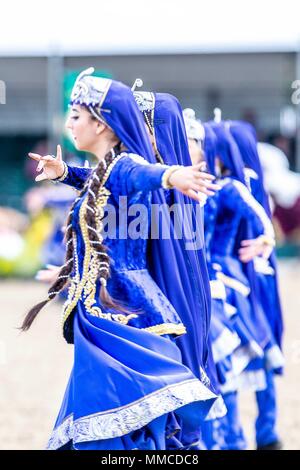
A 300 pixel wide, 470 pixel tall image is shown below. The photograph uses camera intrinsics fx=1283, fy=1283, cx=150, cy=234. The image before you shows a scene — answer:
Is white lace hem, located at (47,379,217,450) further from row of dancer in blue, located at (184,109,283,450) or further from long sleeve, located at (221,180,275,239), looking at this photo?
long sleeve, located at (221,180,275,239)

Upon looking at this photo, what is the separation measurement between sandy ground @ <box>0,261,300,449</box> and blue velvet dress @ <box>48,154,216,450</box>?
1.66 meters

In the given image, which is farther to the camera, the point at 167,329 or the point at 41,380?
the point at 41,380

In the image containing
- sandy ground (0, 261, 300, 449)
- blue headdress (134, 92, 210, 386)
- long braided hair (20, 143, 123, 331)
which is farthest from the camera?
sandy ground (0, 261, 300, 449)

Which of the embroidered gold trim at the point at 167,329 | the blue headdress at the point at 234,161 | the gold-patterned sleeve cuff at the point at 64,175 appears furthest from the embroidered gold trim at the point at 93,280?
the blue headdress at the point at 234,161

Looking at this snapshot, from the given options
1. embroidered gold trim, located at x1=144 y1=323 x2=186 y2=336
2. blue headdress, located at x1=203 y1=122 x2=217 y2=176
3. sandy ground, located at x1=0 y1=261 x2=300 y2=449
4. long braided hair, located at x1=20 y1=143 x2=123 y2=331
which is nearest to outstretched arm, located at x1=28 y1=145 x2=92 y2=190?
long braided hair, located at x1=20 y1=143 x2=123 y2=331

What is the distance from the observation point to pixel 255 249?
229 inches

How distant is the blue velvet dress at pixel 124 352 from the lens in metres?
4.04

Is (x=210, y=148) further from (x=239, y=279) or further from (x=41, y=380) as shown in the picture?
(x=41, y=380)

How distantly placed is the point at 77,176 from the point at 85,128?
27 centimetres

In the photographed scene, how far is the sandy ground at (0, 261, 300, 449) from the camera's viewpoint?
6783 millimetres

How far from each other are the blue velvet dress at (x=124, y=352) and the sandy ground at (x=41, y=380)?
1662mm

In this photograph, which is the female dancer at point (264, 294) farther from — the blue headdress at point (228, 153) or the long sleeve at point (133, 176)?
the long sleeve at point (133, 176)

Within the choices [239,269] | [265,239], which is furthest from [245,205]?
[239,269]
